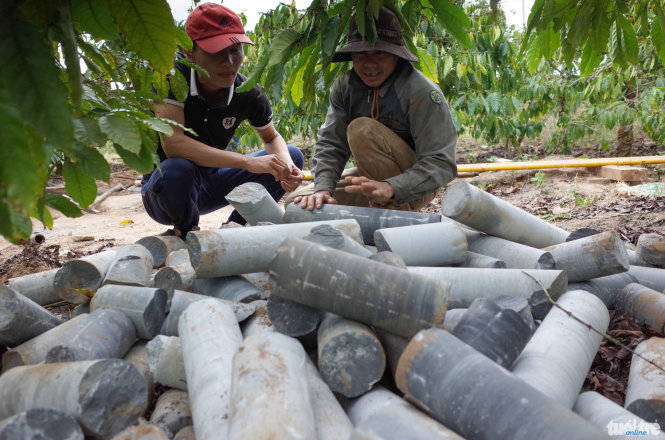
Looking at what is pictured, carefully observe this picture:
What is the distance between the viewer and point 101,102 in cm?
174

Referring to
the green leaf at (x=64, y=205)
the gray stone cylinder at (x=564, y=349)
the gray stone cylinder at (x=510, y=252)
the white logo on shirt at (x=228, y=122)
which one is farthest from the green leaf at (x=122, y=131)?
the white logo on shirt at (x=228, y=122)

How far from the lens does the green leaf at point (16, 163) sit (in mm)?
875

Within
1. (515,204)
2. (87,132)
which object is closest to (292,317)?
(87,132)

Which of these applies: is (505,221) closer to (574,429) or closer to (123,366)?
(574,429)

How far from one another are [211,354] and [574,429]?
1.13 m

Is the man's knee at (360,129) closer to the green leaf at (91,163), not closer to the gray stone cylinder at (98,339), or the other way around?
the gray stone cylinder at (98,339)

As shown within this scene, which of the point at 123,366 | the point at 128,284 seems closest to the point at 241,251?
the point at 128,284

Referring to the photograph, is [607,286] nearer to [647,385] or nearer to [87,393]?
[647,385]

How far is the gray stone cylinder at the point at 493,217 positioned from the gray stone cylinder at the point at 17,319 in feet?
6.84

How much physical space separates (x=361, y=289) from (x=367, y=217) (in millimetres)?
1317

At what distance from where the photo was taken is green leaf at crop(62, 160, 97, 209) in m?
1.62

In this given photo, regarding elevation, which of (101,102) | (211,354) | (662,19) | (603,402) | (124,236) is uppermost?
(662,19)

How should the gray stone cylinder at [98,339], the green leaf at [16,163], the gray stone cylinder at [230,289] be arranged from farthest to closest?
the gray stone cylinder at [230,289]
the gray stone cylinder at [98,339]
the green leaf at [16,163]

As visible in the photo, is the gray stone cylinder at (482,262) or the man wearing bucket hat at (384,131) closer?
the gray stone cylinder at (482,262)
